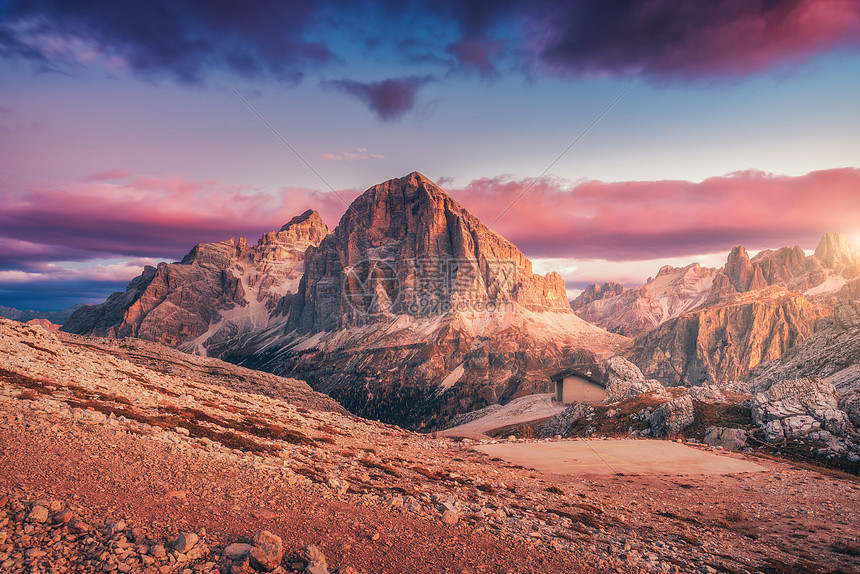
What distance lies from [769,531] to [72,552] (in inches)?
1173

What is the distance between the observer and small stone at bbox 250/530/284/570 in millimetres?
9883

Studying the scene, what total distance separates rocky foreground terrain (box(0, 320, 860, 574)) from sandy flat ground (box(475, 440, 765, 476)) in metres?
3.34

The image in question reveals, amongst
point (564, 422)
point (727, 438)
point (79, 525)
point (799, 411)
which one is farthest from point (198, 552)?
point (564, 422)

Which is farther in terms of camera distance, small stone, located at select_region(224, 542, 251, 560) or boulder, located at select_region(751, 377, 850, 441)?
boulder, located at select_region(751, 377, 850, 441)

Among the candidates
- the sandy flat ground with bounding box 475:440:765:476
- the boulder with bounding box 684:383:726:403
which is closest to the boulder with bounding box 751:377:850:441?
the boulder with bounding box 684:383:726:403

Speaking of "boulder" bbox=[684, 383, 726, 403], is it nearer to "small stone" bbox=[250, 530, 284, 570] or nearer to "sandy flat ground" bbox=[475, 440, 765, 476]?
"sandy flat ground" bbox=[475, 440, 765, 476]

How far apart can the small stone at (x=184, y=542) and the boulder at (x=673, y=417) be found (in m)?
67.3

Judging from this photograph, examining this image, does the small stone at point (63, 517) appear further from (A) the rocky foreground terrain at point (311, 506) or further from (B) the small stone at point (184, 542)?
(B) the small stone at point (184, 542)

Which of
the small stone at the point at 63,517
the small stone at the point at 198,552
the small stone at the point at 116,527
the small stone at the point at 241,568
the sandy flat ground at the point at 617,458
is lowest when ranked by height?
the sandy flat ground at the point at 617,458

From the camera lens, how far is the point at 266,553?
9.99 m

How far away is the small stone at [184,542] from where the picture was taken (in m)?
9.91

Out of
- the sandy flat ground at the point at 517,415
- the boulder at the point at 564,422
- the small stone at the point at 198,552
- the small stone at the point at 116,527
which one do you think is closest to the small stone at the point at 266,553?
the small stone at the point at 198,552

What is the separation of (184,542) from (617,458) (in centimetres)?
4352

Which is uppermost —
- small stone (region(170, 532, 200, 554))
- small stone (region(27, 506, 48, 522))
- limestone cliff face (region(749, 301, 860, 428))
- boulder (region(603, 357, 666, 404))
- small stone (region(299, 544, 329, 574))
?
limestone cliff face (region(749, 301, 860, 428))
